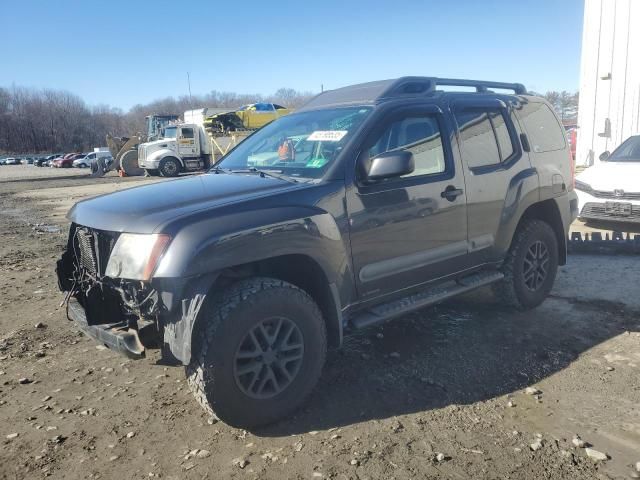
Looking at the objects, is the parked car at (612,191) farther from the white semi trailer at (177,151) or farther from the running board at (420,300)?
the white semi trailer at (177,151)

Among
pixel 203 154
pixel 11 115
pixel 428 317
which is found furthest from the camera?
pixel 11 115

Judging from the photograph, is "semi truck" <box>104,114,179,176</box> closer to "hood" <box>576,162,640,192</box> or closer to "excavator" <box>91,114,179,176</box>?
"excavator" <box>91,114,179,176</box>

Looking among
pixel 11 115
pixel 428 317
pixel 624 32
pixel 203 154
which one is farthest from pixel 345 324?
pixel 11 115

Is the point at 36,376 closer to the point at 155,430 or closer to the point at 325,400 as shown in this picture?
the point at 155,430

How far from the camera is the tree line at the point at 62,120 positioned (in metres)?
98.6

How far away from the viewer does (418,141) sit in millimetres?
3828

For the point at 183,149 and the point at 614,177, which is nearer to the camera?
the point at 614,177

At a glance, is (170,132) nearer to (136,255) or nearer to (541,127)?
(541,127)

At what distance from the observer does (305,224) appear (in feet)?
9.89

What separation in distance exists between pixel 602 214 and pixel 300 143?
590 centimetres

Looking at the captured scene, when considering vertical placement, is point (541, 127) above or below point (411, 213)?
above

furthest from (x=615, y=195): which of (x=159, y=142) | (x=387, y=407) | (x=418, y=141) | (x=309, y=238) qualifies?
(x=159, y=142)

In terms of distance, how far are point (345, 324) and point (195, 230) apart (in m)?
1.22

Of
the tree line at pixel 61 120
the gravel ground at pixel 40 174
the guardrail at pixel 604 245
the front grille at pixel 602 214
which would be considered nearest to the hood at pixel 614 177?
the front grille at pixel 602 214
